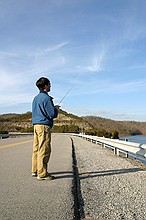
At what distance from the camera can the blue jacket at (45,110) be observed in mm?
6035

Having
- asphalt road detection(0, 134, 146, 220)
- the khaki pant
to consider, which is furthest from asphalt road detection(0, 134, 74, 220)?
the khaki pant

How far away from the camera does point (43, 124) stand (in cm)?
607

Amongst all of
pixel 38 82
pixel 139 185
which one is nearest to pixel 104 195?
pixel 139 185

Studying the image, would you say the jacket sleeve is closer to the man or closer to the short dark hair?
the man

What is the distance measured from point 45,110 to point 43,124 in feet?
0.98

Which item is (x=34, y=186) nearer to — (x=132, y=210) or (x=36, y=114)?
(x=36, y=114)

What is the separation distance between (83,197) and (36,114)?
2.23 m

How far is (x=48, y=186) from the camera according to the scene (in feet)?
17.7

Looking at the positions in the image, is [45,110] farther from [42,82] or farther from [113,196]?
[113,196]

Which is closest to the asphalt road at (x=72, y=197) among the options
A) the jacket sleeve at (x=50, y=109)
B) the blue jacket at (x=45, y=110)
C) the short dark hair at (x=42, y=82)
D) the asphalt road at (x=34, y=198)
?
the asphalt road at (x=34, y=198)

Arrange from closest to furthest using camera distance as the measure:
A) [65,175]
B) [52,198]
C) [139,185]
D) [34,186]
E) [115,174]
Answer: [52,198] → [34,186] → [139,185] → [65,175] → [115,174]

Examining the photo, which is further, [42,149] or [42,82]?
[42,82]

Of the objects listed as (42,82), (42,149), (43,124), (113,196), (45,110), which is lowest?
(113,196)

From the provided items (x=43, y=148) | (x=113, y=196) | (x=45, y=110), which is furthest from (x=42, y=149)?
(x=113, y=196)
